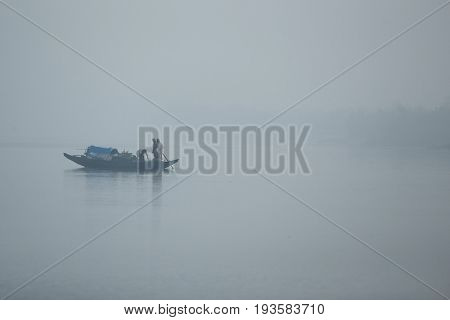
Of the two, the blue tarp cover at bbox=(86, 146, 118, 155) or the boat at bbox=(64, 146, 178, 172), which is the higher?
the blue tarp cover at bbox=(86, 146, 118, 155)

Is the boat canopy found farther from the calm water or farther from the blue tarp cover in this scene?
the calm water

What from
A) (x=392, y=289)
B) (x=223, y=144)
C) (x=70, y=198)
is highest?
(x=223, y=144)

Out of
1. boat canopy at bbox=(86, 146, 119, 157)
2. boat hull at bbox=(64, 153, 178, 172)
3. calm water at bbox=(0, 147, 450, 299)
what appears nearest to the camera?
calm water at bbox=(0, 147, 450, 299)

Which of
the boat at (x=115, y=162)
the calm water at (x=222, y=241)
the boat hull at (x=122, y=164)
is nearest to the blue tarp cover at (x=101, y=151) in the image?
the boat at (x=115, y=162)

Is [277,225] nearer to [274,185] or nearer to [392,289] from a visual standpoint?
[392,289]

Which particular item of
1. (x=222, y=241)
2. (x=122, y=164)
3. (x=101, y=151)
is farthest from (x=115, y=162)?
(x=222, y=241)

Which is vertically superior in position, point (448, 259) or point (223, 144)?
point (223, 144)

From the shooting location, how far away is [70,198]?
12.5 m

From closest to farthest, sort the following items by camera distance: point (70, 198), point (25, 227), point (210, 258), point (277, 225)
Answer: point (210, 258) → point (25, 227) → point (277, 225) → point (70, 198)

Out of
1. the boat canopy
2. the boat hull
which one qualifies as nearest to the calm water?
the boat hull

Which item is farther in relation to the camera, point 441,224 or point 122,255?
point 441,224

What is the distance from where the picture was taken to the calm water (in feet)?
19.6

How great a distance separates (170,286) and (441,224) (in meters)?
5.85

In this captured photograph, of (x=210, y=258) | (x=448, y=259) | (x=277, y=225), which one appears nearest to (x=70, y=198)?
(x=277, y=225)
